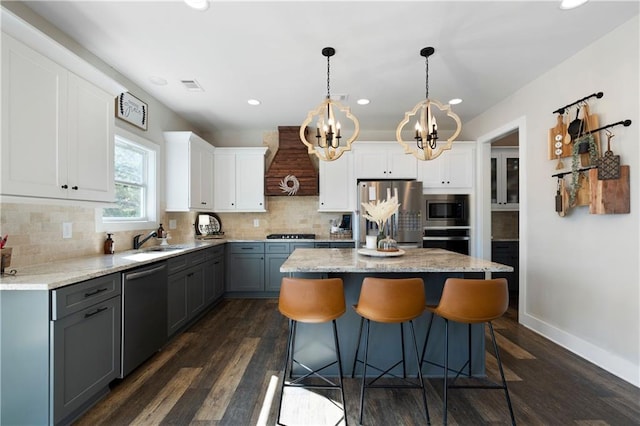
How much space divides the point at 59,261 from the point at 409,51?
131 inches

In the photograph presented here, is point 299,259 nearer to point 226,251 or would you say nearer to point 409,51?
point 409,51

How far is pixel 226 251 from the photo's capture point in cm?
438

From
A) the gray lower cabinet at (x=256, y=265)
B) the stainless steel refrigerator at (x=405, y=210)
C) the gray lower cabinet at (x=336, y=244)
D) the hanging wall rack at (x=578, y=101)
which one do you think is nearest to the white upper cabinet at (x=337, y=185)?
the stainless steel refrigerator at (x=405, y=210)

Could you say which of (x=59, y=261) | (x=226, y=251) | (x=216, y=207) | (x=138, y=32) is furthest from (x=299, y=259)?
(x=216, y=207)

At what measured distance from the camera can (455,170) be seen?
4.35 metres

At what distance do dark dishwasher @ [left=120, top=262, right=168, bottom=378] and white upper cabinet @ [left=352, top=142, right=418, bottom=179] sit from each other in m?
3.04

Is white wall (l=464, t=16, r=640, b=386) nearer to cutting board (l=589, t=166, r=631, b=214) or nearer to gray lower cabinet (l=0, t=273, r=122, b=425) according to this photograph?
cutting board (l=589, t=166, r=631, b=214)

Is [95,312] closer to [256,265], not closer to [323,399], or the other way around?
[323,399]

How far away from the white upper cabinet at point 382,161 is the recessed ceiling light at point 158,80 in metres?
2.62

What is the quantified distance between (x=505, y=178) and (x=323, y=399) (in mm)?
4452

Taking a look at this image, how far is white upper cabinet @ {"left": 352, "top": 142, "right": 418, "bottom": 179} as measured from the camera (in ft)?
14.5

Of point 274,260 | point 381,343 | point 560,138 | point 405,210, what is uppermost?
point 560,138

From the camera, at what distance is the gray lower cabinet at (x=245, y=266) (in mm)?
4367

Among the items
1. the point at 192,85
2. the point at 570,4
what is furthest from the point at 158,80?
the point at 570,4
